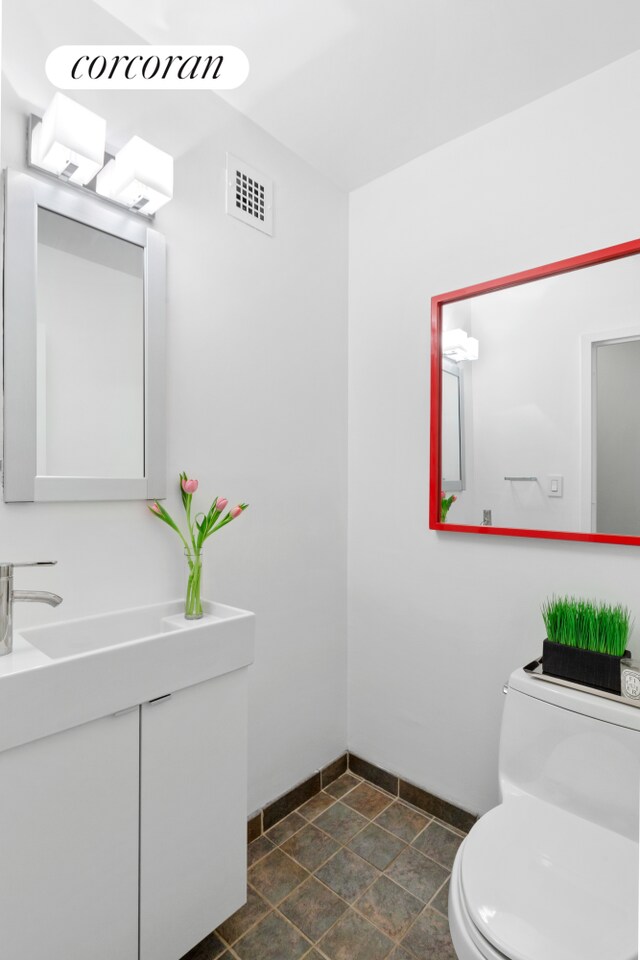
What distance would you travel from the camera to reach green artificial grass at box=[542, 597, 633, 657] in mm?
1380

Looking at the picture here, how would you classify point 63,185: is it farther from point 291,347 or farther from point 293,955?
point 293,955

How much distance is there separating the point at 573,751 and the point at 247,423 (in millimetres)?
1345

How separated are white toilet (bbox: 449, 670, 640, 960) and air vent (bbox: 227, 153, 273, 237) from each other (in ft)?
5.59

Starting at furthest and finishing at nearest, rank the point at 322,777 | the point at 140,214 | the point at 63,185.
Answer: the point at 322,777
the point at 140,214
the point at 63,185

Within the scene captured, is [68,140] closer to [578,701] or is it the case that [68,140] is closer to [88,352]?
[88,352]

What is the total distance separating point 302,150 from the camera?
75.9 inches

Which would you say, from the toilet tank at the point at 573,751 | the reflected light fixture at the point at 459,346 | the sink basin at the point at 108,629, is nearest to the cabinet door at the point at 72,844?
the sink basin at the point at 108,629

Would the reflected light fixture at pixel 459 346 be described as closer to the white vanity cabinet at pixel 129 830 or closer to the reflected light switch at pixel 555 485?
the reflected light switch at pixel 555 485

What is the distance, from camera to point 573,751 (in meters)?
1.30

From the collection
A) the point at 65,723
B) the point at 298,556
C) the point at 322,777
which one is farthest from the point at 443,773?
the point at 65,723

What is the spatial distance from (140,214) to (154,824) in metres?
1.55

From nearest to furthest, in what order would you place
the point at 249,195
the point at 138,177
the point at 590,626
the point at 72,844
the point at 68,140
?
the point at 72,844 → the point at 68,140 → the point at 138,177 → the point at 590,626 → the point at 249,195

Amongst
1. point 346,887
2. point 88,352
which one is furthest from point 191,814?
point 88,352

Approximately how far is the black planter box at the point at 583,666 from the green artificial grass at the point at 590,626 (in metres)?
0.02
